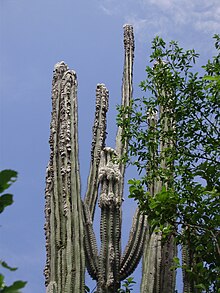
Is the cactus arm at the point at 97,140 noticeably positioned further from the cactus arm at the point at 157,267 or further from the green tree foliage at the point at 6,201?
the green tree foliage at the point at 6,201

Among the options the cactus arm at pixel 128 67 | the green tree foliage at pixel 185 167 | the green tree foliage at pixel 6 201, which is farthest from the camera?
the cactus arm at pixel 128 67

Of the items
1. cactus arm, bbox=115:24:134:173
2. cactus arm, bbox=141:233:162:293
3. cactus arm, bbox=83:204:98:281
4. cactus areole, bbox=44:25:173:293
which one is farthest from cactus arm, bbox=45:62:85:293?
cactus arm, bbox=115:24:134:173

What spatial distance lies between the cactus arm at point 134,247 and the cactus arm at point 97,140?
72 centimetres

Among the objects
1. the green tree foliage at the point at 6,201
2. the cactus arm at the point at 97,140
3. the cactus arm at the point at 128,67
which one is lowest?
the green tree foliage at the point at 6,201

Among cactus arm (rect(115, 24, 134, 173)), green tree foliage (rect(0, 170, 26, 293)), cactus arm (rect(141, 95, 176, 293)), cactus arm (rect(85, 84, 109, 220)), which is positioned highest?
cactus arm (rect(115, 24, 134, 173))

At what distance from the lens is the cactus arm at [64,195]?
7559 mm

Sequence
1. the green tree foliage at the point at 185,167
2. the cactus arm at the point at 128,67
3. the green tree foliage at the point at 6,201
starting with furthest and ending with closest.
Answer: the cactus arm at the point at 128,67 < the green tree foliage at the point at 185,167 < the green tree foliage at the point at 6,201

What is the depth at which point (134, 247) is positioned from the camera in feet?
28.3

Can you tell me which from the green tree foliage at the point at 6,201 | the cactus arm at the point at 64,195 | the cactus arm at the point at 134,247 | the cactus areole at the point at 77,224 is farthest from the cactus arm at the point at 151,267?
the green tree foliage at the point at 6,201

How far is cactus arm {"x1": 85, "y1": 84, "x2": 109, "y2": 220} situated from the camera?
360 inches

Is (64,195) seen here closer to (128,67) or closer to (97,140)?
(97,140)

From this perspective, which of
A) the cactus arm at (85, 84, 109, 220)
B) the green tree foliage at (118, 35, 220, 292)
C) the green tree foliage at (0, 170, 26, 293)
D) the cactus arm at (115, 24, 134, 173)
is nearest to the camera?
the green tree foliage at (0, 170, 26, 293)

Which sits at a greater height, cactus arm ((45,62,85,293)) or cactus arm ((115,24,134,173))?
cactus arm ((115,24,134,173))

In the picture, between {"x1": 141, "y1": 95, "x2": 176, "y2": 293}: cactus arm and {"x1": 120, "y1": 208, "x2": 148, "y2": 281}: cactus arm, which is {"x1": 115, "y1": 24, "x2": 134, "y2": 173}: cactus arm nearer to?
{"x1": 120, "y1": 208, "x2": 148, "y2": 281}: cactus arm
